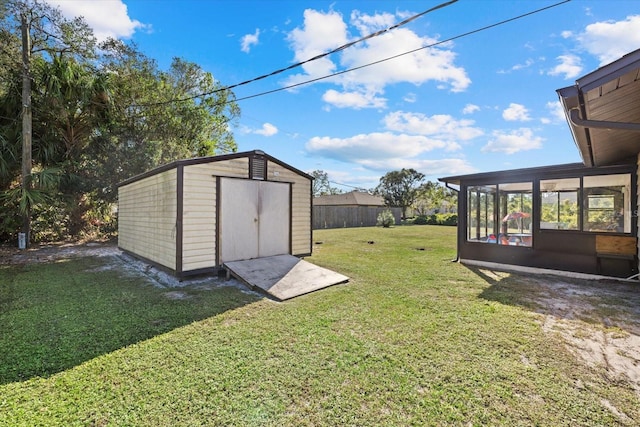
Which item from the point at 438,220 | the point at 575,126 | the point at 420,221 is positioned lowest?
the point at 420,221

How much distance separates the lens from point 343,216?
2178 cm

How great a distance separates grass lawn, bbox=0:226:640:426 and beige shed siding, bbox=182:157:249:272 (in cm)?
119

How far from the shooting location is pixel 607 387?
2158mm

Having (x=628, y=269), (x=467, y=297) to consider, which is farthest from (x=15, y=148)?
(x=628, y=269)

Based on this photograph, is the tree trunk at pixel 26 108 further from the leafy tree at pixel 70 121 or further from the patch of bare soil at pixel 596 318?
the patch of bare soil at pixel 596 318

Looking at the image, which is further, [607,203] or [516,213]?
[516,213]

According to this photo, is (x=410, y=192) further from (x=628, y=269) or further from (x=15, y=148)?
(x=15, y=148)

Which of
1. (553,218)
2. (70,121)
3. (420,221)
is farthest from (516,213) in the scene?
(420,221)

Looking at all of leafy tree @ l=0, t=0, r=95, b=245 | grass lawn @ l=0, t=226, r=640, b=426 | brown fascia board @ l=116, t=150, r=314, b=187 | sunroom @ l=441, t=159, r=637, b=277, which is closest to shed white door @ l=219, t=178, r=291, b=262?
brown fascia board @ l=116, t=150, r=314, b=187

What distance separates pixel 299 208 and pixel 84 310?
4.66 meters

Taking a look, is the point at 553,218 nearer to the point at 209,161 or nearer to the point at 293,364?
the point at 293,364

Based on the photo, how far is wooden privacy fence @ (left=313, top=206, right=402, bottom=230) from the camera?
780 inches

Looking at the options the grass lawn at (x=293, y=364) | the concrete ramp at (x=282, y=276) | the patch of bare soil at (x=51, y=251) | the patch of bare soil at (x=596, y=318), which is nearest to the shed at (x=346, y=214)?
the patch of bare soil at (x=51, y=251)

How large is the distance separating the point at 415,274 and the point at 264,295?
10.1 feet
